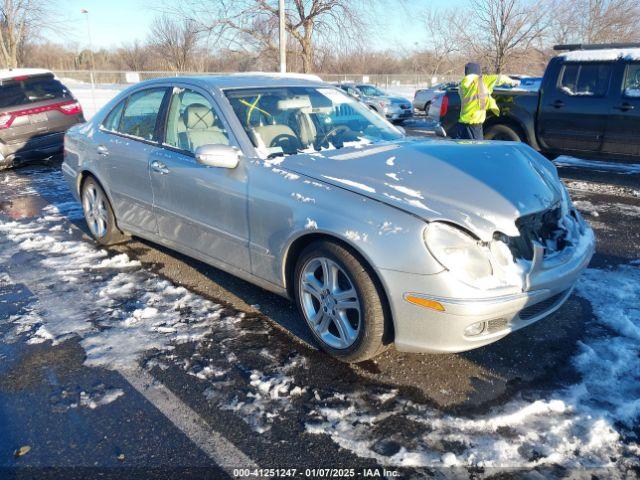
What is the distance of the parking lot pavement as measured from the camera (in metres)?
2.29

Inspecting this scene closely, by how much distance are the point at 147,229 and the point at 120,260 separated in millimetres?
585

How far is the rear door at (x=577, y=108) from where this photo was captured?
24.1 feet

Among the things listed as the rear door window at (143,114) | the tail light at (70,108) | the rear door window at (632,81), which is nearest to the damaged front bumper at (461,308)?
the rear door window at (143,114)

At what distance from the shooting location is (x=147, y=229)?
4328mm

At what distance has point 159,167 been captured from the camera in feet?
12.8

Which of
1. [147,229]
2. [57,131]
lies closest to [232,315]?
[147,229]

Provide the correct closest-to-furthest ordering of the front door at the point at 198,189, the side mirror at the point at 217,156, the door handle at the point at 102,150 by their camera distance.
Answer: the side mirror at the point at 217,156
the front door at the point at 198,189
the door handle at the point at 102,150

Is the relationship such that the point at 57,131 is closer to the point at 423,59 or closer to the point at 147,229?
the point at 147,229

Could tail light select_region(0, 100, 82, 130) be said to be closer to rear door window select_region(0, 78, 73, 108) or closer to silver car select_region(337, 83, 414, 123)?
rear door window select_region(0, 78, 73, 108)

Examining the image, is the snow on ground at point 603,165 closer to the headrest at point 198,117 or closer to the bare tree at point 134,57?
the headrest at point 198,117

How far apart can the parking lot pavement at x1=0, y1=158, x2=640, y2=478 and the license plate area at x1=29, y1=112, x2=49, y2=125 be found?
19.1ft

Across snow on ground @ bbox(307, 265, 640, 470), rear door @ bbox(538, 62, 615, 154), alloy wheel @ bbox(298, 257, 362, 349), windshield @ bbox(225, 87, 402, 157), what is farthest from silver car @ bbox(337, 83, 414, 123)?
snow on ground @ bbox(307, 265, 640, 470)

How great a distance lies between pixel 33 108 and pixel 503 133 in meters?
8.04

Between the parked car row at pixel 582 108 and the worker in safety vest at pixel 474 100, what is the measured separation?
0.44m
